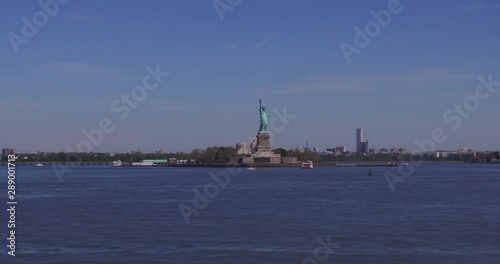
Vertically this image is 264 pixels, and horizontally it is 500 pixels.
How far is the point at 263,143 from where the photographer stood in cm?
11831

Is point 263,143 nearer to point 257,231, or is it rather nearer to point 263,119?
point 263,119

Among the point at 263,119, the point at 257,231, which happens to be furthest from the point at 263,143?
the point at 257,231

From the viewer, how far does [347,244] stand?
19.8 meters

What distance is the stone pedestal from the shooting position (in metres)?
116

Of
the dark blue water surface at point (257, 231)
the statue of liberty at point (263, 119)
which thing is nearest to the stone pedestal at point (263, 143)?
the statue of liberty at point (263, 119)

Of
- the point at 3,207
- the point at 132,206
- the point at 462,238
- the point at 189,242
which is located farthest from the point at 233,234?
the point at 3,207

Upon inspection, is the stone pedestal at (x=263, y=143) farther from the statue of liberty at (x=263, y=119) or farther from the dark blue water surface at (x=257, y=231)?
the dark blue water surface at (x=257, y=231)

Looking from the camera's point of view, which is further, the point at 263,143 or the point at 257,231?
the point at 263,143

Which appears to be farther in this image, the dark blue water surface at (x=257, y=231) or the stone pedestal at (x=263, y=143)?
the stone pedestal at (x=263, y=143)

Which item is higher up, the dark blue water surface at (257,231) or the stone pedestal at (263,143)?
the stone pedestal at (263,143)

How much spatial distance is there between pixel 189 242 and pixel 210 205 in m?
12.0

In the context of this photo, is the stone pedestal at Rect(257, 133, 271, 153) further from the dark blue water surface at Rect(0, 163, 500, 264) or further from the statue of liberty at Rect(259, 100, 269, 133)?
the dark blue water surface at Rect(0, 163, 500, 264)

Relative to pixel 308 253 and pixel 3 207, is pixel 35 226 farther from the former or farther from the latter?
pixel 308 253

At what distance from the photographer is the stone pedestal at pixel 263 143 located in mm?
116363
